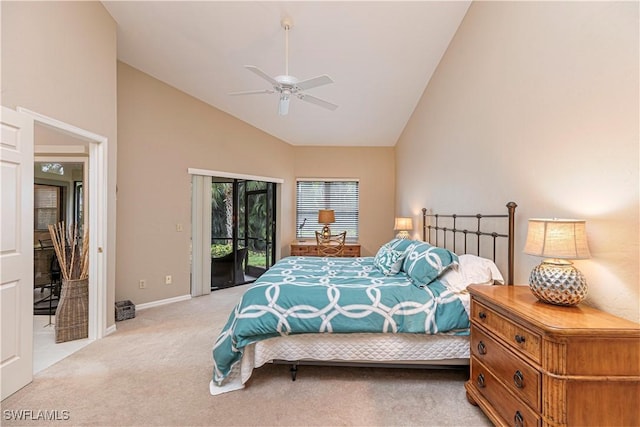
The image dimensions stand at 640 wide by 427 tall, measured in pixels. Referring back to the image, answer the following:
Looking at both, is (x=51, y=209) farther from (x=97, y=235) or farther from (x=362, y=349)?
(x=362, y=349)

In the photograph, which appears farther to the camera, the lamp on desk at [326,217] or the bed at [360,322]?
the lamp on desk at [326,217]

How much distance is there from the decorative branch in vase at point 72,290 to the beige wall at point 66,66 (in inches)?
7.8

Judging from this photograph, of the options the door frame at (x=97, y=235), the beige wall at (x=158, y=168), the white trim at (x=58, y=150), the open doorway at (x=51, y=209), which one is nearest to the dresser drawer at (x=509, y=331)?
the door frame at (x=97, y=235)

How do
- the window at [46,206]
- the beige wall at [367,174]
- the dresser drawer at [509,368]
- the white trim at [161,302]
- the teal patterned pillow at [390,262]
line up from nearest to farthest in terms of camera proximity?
the dresser drawer at [509,368], the teal patterned pillow at [390,262], the white trim at [161,302], the window at [46,206], the beige wall at [367,174]

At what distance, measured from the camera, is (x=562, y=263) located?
1547 mm

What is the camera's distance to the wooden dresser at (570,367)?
1221 millimetres

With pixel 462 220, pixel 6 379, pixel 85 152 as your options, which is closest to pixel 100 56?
pixel 85 152

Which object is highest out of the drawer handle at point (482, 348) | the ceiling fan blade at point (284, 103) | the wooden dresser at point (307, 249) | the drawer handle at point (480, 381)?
the ceiling fan blade at point (284, 103)

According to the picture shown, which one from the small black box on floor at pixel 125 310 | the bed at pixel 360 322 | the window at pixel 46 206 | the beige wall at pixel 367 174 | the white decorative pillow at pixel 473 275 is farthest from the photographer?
the beige wall at pixel 367 174

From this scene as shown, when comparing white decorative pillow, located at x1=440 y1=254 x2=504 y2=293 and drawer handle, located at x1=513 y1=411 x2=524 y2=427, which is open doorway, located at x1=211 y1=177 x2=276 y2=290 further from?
drawer handle, located at x1=513 y1=411 x2=524 y2=427

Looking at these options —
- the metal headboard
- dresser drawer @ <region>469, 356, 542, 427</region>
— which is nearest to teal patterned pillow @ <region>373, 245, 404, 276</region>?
the metal headboard

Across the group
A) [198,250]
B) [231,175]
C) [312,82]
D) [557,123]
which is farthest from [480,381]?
[231,175]

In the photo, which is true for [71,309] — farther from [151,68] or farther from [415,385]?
[415,385]

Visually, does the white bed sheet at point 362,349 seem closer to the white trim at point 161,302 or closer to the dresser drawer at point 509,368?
the dresser drawer at point 509,368
